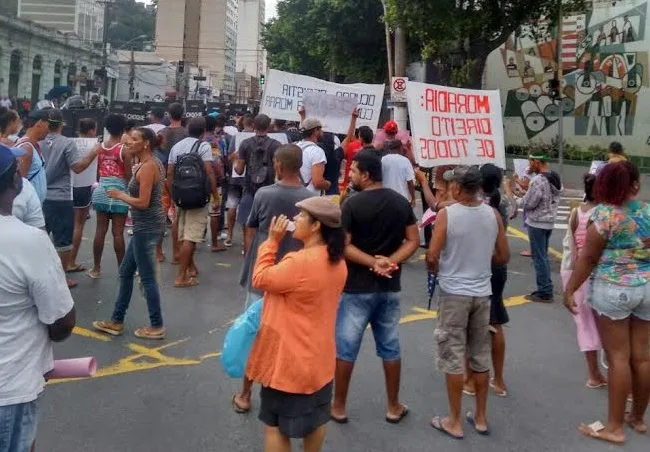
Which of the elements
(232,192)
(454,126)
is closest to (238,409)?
(454,126)

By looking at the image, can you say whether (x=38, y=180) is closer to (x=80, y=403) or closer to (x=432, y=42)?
(x=80, y=403)

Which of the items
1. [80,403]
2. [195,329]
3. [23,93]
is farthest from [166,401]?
[23,93]

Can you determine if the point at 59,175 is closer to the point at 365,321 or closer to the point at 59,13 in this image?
the point at 365,321

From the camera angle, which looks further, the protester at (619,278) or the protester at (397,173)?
the protester at (397,173)

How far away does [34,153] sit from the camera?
593cm

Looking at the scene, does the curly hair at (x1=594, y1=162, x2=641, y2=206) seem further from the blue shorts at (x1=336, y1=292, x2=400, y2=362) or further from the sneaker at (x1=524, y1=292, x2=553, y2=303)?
the sneaker at (x1=524, y1=292, x2=553, y2=303)

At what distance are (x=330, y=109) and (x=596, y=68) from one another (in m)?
21.0

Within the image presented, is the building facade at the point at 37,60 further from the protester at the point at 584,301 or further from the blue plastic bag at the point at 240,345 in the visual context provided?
the blue plastic bag at the point at 240,345

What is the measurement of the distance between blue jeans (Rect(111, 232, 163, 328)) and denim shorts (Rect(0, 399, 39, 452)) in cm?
317

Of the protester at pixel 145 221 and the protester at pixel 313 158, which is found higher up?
the protester at pixel 313 158

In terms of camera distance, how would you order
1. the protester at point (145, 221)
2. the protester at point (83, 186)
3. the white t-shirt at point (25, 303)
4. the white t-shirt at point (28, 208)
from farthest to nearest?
the protester at point (83, 186) → the protester at point (145, 221) → the white t-shirt at point (28, 208) → the white t-shirt at point (25, 303)

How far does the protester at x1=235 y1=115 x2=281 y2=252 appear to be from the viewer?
7.24 metres

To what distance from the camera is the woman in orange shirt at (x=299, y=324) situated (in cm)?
320

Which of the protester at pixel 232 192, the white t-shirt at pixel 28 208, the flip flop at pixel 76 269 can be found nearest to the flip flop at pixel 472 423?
the white t-shirt at pixel 28 208
